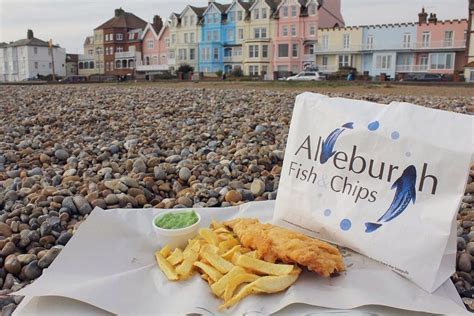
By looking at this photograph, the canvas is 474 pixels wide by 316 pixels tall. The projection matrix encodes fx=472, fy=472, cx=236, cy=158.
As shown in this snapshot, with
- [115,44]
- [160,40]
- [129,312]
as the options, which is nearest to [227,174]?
[129,312]

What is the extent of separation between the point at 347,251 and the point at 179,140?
347 cm

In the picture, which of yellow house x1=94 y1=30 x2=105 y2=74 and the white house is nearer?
yellow house x1=94 y1=30 x2=105 y2=74

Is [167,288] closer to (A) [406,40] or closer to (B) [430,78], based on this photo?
(B) [430,78]

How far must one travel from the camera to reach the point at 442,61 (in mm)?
38594

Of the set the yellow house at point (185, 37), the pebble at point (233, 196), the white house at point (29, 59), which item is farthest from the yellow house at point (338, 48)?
the pebble at point (233, 196)

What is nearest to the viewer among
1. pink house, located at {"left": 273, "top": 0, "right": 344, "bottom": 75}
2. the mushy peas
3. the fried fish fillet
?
the fried fish fillet

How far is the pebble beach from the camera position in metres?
2.50

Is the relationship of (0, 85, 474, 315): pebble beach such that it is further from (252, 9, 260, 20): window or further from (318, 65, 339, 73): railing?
(252, 9, 260, 20): window

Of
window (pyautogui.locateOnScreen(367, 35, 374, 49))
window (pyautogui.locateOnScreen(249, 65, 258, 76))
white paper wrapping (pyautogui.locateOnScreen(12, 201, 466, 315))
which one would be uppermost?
window (pyautogui.locateOnScreen(367, 35, 374, 49))

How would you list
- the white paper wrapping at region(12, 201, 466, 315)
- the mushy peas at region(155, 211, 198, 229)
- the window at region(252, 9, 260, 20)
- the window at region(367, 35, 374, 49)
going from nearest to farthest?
the white paper wrapping at region(12, 201, 466, 315), the mushy peas at region(155, 211, 198, 229), the window at region(367, 35, 374, 49), the window at region(252, 9, 260, 20)

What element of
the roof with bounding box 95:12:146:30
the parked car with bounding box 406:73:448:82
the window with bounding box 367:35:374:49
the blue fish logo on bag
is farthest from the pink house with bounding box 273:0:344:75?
the blue fish logo on bag

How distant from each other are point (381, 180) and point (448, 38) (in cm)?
4077

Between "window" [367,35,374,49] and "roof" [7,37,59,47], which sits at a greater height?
"roof" [7,37,59,47]

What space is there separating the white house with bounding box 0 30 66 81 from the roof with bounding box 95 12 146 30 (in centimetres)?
812
